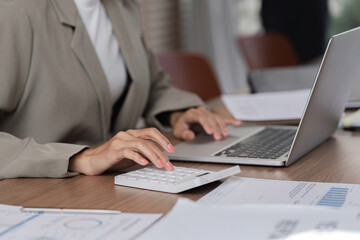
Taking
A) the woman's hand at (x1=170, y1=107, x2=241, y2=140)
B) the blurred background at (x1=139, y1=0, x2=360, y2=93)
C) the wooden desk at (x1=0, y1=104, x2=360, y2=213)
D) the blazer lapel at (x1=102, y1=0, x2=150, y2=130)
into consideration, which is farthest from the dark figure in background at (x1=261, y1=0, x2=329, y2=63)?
the wooden desk at (x1=0, y1=104, x2=360, y2=213)

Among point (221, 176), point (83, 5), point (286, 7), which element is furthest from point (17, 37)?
point (286, 7)

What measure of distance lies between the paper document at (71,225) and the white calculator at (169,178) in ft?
0.38

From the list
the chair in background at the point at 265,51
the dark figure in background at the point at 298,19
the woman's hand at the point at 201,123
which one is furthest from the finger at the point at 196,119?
the dark figure in background at the point at 298,19

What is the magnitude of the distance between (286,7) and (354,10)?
3.78ft

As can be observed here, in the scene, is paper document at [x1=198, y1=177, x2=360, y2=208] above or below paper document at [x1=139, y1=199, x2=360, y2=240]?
below

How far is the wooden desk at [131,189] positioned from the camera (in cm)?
93

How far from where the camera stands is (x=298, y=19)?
15.6 feet

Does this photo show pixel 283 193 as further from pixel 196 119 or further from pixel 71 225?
pixel 196 119

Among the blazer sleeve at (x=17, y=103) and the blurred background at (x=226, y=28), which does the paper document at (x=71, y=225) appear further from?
the blurred background at (x=226, y=28)

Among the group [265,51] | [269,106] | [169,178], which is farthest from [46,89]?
[265,51]

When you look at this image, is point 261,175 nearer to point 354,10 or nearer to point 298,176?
point 298,176

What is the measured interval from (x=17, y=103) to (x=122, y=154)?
1.21 feet

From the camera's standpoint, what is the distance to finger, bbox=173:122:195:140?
1408 mm

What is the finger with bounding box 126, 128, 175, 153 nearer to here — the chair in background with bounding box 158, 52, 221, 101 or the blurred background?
the chair in background with bounding box 158, 52, 221, 101
